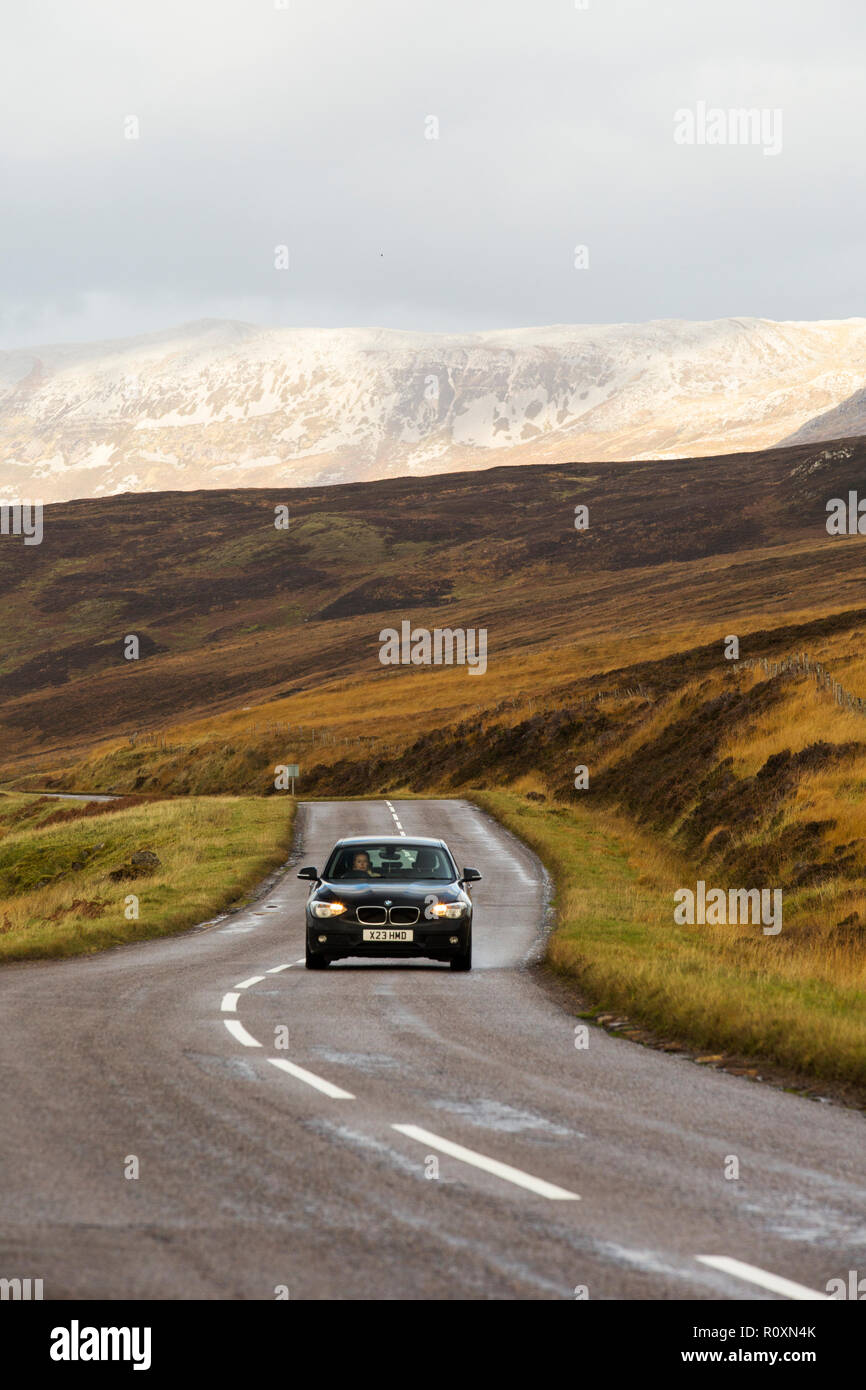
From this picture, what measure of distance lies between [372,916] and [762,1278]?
12955mm

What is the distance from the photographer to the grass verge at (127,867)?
23.7 metres

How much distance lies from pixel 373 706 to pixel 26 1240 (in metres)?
82.3

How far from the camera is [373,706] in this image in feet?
291

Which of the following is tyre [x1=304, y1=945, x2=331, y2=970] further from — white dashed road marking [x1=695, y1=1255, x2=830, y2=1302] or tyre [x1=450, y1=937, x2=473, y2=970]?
white dashed road marking [x1=695, y1=1255, x2=830, y2=1302]

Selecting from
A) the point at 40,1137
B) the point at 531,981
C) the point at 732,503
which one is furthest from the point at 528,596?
the point at 40,1137

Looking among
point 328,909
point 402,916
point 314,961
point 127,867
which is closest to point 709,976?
point 402,916

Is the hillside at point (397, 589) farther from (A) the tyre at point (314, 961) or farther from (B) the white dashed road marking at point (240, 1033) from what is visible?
(B) the white dashed road marking at point (240, 1033)

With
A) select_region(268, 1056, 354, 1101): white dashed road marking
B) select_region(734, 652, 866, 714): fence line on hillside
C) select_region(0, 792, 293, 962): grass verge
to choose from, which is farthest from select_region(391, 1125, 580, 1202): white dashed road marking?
select_region(734, 652, 866, 714): fence line on hillside

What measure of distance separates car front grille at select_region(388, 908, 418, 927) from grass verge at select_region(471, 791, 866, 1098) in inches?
75.0

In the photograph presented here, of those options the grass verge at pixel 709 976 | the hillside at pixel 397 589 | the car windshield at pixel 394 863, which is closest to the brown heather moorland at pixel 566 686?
the grass verge at pixel 709 976

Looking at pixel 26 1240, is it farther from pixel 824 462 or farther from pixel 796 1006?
pixel 824 462

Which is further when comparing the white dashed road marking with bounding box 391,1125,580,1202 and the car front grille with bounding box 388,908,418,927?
the car front grille with bounding box 388,908,418,927

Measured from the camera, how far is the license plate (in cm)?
1877

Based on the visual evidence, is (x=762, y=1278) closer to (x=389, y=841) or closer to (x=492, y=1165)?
(x=492, y=1165)
